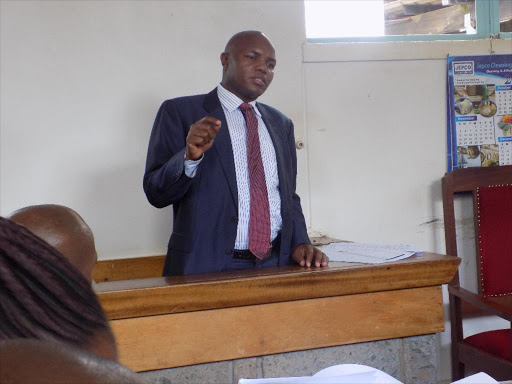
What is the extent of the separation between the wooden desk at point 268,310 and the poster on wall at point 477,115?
1586 mm

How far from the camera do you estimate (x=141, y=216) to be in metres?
3.12

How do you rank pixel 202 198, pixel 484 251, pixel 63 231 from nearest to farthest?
1. pixel 63 231
2. pixel 202 198
3. pixel 484 251

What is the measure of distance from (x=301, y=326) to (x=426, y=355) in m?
0.38

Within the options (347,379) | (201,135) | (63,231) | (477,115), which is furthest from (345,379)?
(477,115)

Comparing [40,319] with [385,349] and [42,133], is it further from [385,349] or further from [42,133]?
[42,133]

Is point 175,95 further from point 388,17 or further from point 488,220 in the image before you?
point 488,220

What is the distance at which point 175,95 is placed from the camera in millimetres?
3129

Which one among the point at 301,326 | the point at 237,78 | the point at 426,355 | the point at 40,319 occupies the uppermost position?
the point at 237,78

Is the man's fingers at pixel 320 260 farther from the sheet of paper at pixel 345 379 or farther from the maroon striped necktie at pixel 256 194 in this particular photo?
the sheet of paper at pixel 345 379

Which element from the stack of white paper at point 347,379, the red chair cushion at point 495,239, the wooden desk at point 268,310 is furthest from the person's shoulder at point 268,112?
the stack of white paper at point 347,379

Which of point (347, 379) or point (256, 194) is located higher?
point (256, 194)

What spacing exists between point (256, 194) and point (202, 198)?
0.19 m

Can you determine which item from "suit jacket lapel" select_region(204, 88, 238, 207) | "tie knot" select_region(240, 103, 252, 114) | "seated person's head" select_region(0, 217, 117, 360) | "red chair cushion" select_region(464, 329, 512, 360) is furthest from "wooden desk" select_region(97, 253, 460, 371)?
"seated person's head" select_region(0, 217, 117, 360)

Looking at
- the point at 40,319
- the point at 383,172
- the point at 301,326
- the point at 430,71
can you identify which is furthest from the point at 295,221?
the point at 40,319
